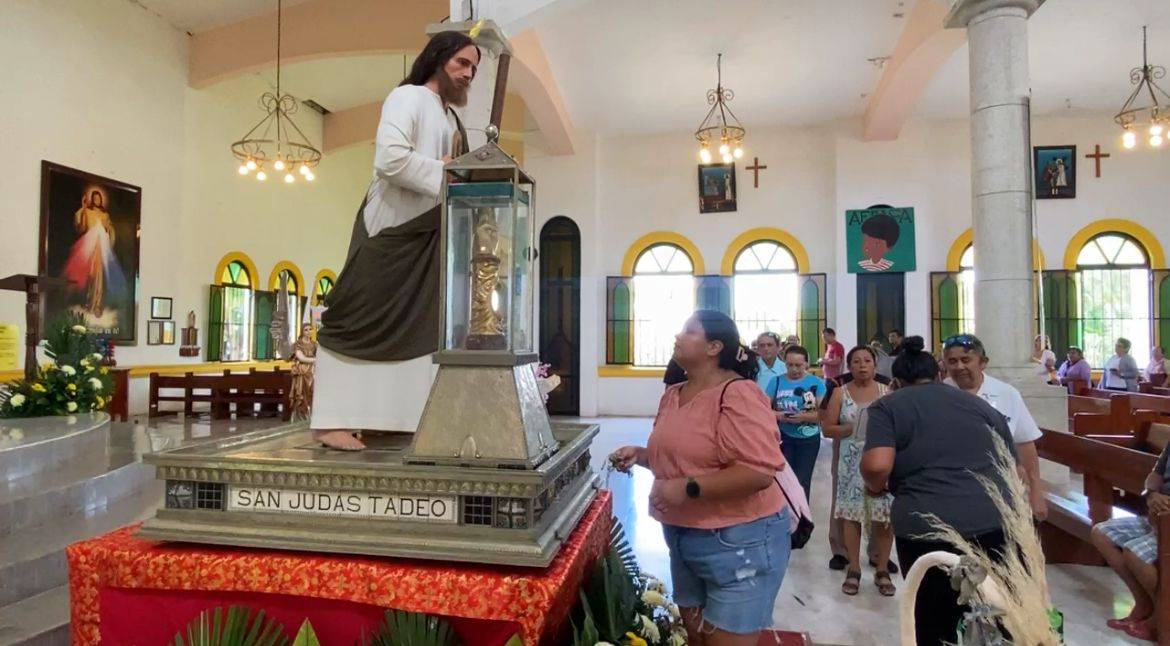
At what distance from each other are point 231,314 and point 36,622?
9.10 metres

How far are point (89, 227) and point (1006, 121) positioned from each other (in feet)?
31.4

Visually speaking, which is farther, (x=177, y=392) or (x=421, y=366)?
(x=177, y=392)

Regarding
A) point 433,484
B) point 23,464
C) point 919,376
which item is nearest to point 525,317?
point 433,484

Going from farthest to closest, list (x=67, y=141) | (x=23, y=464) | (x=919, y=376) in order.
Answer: (x=67, y=141)
(x=23, y=464)
(x=919, y=376)

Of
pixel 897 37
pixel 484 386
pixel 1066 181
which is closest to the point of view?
pixel 484 386

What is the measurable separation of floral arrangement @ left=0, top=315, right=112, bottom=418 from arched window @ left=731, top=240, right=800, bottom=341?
9.21 metres

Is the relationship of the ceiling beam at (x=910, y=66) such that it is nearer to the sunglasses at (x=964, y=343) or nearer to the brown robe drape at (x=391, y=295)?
the sunglasses at (x=964, y=343)

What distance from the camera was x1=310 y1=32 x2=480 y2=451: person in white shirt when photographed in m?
1.98

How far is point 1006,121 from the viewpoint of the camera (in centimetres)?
523

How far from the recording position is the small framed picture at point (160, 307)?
367 inches

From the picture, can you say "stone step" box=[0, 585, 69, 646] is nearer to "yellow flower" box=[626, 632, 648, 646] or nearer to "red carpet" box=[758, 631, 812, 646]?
"yellow flower" box=[626, 632, 648, 646]

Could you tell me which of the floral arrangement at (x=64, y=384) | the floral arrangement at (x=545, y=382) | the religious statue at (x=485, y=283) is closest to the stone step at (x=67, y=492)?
the floral arrangement at (x=64, y=384)

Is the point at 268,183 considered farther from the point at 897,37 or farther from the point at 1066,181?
the point at 1066,181

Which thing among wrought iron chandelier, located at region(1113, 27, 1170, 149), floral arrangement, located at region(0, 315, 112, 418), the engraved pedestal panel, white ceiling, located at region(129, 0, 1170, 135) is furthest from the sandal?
wrought iron chandelier, located at region(1113, 27, 1170, 149)
